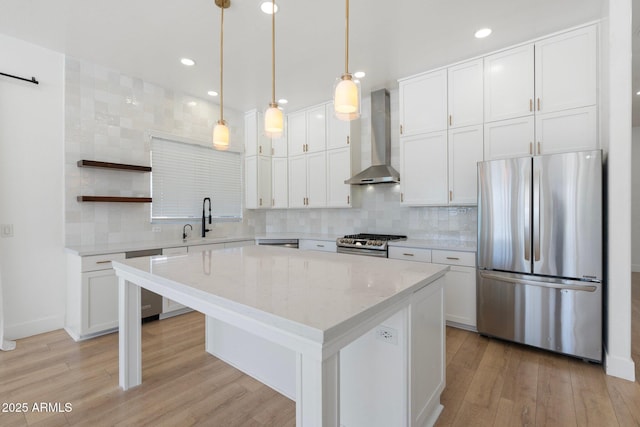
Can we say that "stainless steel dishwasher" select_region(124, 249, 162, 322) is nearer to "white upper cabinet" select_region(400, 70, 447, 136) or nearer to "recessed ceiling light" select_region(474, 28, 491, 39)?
"white upper cabinet" select_region(400, 70, 447, 136)

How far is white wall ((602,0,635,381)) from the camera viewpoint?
2.09m

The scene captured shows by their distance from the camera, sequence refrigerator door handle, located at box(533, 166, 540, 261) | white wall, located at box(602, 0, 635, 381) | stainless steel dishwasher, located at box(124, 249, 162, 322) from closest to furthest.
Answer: white wall, located at box(602, 0, 635, 381)
refrigerator door handle, located at box(533, 166, 540, 261)
stainless steel dishwasher, located at box(124, 249, 162, 322)

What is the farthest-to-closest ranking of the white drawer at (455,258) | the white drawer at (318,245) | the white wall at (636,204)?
the white wall at (636,204) → the white drawer at (318,245) → the white drawer at (455,258)

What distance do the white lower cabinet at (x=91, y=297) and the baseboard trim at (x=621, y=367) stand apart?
421 cm

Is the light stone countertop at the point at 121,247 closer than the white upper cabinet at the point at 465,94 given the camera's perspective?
Yes

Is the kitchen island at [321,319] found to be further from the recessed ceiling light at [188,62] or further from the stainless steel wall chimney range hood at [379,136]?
the recessed ceiling light at [188,62]

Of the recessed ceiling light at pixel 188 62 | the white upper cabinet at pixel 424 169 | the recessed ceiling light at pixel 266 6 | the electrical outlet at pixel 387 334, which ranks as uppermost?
the recessed ceiling light at pixel 188 62

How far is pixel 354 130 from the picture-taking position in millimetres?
4168

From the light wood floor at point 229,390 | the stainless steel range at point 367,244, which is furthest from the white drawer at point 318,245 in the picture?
the light wood floor at point 229,390

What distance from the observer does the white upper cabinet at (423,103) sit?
3.30 m

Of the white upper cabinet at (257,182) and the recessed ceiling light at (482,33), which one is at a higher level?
the recessed ceiling light at (482,33)

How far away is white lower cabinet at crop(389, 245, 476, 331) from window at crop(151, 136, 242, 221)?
A: 9.71 feet

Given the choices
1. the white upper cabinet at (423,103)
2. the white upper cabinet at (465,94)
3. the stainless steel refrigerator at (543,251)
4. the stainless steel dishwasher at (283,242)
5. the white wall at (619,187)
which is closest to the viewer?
the white wall at (619,187)

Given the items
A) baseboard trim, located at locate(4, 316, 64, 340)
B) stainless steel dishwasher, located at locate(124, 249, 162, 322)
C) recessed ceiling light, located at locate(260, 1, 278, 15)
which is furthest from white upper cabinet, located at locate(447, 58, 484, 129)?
baseboard trim, located at locate(4, 316, 64, 340)
